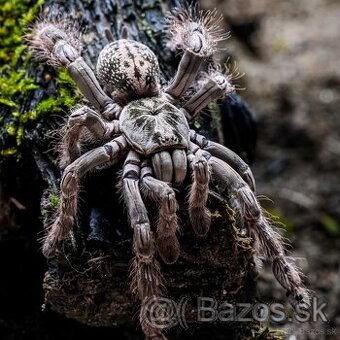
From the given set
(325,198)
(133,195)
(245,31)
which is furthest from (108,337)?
(245,31)

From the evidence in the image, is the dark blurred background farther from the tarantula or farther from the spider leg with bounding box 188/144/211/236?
the spider leg with bounding box 188/144/211/236

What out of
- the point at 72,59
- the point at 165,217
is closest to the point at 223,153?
the point at 165,217

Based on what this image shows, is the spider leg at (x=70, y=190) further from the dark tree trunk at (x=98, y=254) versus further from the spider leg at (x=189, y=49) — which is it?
the spider leg at (x=189, y=49)

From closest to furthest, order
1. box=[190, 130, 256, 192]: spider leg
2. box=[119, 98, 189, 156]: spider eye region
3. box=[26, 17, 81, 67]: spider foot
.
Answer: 1. box=[119, 98, 189, 156]: spider eye region
2. box=[190, 130, 256, 192]: spider leg
3. box=[26, 17, 81, 67]: spider foot

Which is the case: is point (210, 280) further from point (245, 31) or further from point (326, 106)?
point (245, 31)

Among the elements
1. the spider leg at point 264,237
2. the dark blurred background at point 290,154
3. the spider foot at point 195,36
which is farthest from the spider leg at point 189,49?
the dark blurred background at point 290,154

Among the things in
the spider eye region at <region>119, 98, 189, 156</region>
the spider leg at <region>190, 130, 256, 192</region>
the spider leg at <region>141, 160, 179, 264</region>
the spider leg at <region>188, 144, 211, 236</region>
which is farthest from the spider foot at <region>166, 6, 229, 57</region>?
A: the spider leg at <region>141, 160, 179, 264</region>
